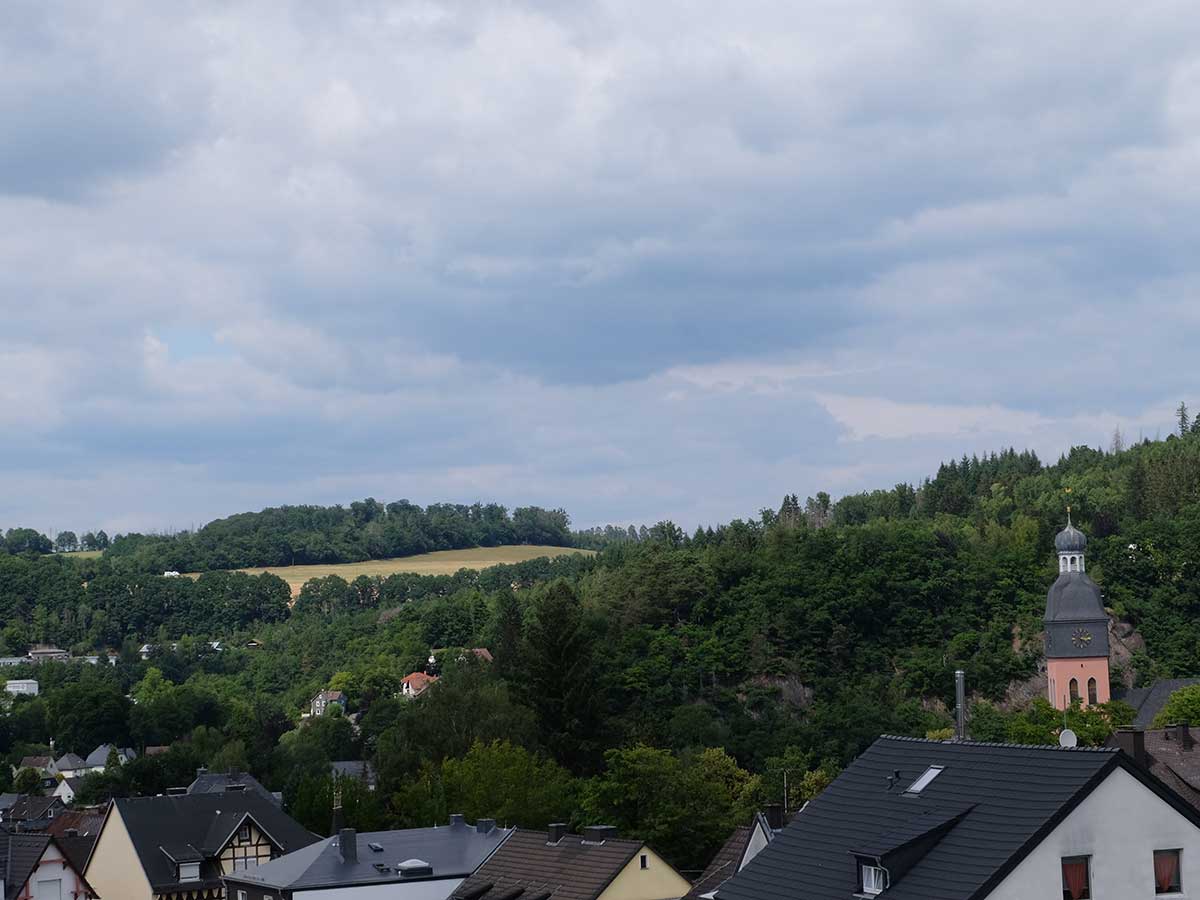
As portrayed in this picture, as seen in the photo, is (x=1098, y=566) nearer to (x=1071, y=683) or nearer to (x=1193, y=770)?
(x=1071, y=683)

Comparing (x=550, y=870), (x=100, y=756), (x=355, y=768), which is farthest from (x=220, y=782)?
(x=100, y=756)

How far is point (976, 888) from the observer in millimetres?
28094

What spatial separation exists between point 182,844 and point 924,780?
41.8m

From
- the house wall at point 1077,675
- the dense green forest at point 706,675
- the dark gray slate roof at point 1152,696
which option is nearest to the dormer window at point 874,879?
the dense green forest at point 706,675

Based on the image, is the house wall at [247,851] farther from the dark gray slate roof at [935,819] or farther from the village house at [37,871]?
the dark gray slate roof at [935,819]

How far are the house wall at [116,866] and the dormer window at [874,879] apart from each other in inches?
1630

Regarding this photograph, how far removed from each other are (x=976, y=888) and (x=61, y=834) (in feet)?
186

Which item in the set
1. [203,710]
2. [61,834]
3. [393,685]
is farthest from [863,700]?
[203,710]

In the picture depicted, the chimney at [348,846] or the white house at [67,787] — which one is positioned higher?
the chimney at [348,846]

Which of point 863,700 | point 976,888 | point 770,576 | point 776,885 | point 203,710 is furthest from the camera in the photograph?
point 203,710

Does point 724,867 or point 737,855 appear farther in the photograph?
point 737,855

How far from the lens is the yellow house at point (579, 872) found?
48031 millimetres

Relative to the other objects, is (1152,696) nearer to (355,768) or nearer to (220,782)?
(355,768)

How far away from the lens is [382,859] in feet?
177
